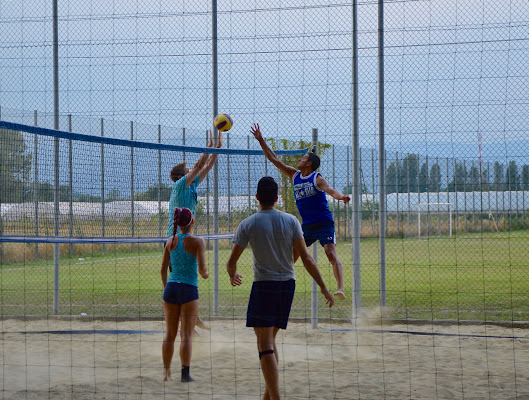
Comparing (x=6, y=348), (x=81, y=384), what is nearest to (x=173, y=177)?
(x=81, y=384)

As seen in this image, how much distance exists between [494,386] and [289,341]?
100 inches

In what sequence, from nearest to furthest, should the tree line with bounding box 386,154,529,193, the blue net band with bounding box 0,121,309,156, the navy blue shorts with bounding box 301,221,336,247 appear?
the blue net band with bounding box 0,121,309,156
the tree line with bounding box 386,154,529,193
the navy blue shorts with bounding box 301,221,336,247

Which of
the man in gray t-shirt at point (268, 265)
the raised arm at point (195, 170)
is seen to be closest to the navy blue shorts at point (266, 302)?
the man in gray t-shirt at point (268, 265)

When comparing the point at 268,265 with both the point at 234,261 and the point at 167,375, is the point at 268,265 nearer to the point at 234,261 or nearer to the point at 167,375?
the point at 234,261

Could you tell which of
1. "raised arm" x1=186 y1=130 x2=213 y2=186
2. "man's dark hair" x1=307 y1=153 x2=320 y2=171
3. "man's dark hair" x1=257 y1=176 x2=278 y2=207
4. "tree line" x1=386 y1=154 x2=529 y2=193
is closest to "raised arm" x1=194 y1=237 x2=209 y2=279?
"raised arm" x1=186 y1=130 x2=213 y2=186

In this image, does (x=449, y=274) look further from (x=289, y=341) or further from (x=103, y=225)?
(x=103, y=225)

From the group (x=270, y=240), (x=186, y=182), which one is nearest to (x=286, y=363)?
(x=186, y=182)

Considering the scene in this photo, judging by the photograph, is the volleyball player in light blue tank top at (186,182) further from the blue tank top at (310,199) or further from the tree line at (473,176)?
the tree line at (473,176)

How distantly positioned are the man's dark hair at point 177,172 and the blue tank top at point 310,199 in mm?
1158

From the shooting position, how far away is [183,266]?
5.62 m

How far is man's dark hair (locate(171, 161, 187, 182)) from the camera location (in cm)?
622

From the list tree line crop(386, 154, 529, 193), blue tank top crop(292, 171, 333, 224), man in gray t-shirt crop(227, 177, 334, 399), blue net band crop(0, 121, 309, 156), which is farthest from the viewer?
blue tank top crop(292, 171, 333, 224)

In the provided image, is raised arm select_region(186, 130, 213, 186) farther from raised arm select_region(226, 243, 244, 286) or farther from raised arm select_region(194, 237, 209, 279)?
raised arm select_region(226, 243, 244, 286)

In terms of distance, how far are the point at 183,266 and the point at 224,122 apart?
1.83 m
